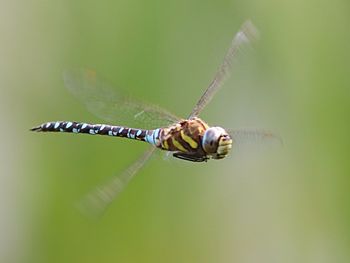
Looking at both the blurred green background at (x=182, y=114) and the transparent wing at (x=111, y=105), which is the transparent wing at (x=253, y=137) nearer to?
the transparent wing at (x=111, y=105)

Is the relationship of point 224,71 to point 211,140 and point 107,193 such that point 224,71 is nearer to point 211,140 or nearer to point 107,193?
point 211,140

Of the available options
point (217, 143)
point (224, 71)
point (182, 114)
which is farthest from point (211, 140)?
point (182, 114)

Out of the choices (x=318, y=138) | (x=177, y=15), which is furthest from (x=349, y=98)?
(x=177, y=15)

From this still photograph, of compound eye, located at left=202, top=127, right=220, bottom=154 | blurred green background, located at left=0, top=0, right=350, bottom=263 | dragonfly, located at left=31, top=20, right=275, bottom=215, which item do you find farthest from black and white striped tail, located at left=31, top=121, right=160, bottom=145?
compound eye, located at left=202, top=127, right=220, bottom=154

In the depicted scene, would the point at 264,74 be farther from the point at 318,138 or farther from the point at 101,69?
the point at 101,69

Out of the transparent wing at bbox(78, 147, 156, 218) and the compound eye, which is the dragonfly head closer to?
the compound eye

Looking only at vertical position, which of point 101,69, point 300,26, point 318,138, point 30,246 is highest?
point 300,26
